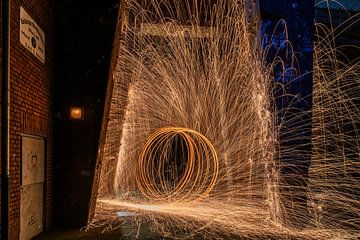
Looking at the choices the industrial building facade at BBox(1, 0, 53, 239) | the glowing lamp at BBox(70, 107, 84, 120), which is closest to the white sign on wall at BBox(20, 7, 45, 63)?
the industrial building facade at BBox(1, 0, 53, 239)

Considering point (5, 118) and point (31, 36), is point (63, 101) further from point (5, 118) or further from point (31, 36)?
point (5, 118)

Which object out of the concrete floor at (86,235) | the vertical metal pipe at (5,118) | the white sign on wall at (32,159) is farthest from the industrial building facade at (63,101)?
the vertical metal pipe at (5,118)

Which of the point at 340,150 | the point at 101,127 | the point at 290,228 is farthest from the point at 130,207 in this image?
the point at 340,150

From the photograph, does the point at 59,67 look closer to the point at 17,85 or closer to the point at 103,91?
the point at 103,91

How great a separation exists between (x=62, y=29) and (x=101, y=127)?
7.23ft

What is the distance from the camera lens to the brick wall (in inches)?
275

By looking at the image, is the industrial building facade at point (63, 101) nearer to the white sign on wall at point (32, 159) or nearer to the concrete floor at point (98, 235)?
the white sign on wall at point (32, 159)

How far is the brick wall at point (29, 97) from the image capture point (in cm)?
700

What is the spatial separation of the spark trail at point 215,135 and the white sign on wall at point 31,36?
4.06 meters

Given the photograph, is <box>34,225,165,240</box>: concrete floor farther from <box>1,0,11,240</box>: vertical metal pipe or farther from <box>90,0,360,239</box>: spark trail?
<box>1,0,11,240</box>: vertical metal pipe

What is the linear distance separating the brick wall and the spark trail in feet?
8.26

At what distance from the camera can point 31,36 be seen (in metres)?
7.86

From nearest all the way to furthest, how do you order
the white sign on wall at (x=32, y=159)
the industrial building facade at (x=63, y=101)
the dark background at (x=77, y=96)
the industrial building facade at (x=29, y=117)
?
the industrial building facade at (x=29, y=117) → the white sign on wall at (x=32, y=159) → the industrial building facade at (x=63, y=101) → the dark background at (x=77, y=96)

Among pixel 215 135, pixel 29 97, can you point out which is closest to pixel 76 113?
pixel 29 97
